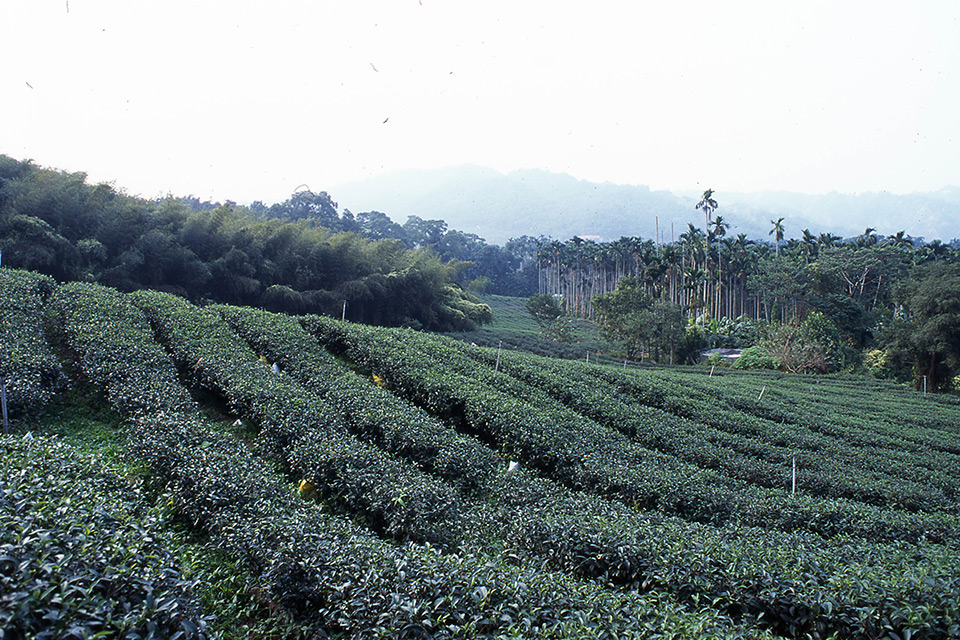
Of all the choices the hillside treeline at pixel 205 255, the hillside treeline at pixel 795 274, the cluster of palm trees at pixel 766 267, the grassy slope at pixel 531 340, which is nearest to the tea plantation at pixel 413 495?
the hillside treeline at pixel 205 255

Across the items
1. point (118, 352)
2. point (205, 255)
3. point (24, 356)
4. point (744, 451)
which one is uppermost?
point (205, 255)

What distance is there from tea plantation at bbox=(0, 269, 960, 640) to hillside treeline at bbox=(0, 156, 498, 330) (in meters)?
5.93

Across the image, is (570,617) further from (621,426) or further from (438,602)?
(621,426)

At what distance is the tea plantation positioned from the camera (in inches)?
184

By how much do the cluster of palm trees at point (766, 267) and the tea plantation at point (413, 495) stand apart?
2761cm

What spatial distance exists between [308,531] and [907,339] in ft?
109

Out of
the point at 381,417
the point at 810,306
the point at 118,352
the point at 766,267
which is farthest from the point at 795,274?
the point at 118,352

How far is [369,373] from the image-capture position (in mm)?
16109

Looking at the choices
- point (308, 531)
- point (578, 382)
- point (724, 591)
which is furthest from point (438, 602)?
point (578, 382)

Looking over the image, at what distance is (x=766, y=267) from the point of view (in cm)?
4656

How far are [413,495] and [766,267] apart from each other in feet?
152

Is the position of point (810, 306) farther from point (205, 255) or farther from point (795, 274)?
point (205, 255)

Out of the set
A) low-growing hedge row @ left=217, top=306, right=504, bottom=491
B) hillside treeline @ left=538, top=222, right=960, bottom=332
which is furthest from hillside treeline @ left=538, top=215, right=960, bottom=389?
low-growing hedge row @ left=217, top=306, right=504, bottom=491

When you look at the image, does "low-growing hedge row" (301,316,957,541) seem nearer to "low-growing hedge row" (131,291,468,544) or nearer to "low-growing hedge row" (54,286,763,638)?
"low-growing hedge row" (131,291,468,544)
